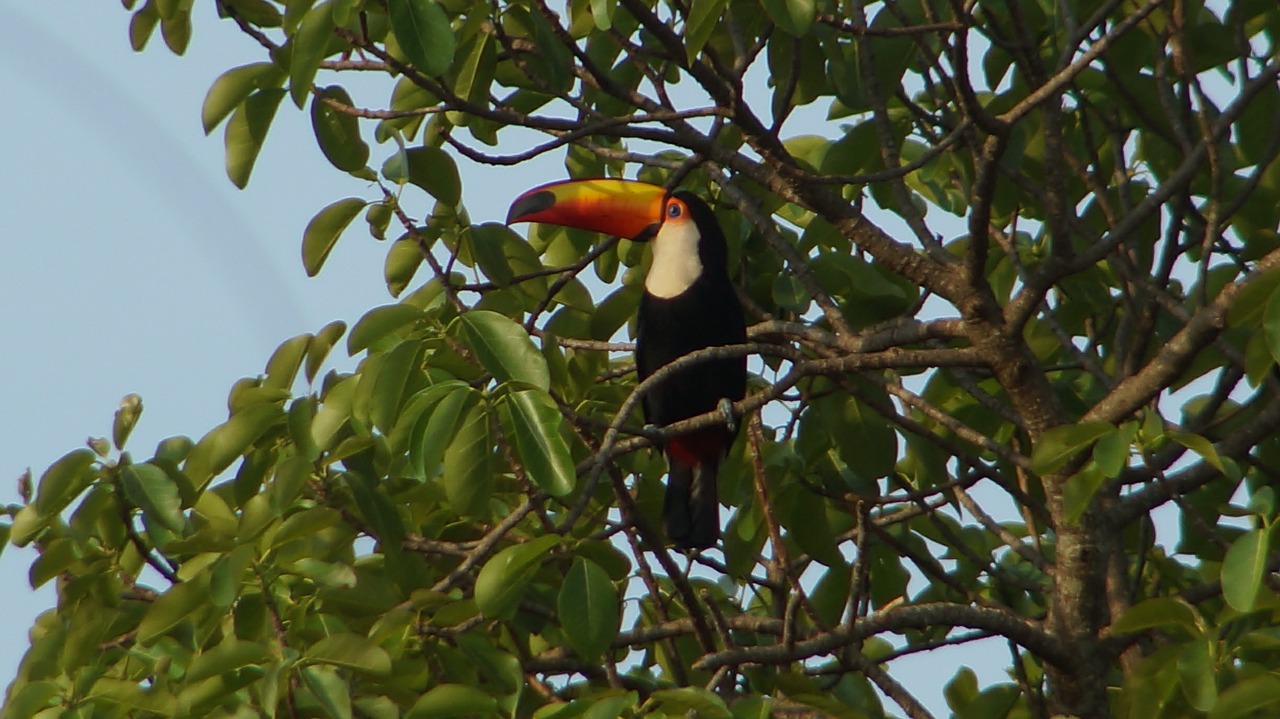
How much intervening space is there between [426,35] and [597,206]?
2.53 m

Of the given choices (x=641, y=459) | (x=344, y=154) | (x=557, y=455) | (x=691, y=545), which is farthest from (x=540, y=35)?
(x=691, y=545)

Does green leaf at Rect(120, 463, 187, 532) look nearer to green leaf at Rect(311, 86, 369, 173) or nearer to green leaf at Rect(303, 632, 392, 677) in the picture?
green leaf at Rect(303, 632, 392, 677)

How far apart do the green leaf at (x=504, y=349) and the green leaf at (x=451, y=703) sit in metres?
0.55

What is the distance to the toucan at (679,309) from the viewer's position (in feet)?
16.6

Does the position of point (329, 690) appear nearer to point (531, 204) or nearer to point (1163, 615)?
point (1163, 615)

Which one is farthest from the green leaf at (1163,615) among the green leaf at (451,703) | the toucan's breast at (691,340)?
the toucan's breast at (691,340)

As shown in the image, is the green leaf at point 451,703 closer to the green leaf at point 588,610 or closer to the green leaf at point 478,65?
the green leaf at point 588,610

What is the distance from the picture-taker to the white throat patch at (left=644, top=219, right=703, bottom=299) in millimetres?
5406

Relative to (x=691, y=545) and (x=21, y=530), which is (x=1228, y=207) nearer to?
(x=691, y=545)

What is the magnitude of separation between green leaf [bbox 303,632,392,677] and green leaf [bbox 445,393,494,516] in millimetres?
290

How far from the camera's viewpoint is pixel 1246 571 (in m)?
2.41

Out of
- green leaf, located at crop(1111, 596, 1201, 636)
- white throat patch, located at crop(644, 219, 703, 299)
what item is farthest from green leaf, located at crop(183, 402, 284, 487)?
white throat patch, located at crop(644, 219, 703, 299)

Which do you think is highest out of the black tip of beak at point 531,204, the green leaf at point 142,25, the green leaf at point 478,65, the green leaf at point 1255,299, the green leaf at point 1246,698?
the black tip of beak at point 531,204

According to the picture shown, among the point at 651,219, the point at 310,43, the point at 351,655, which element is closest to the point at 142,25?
the point at 310,43
